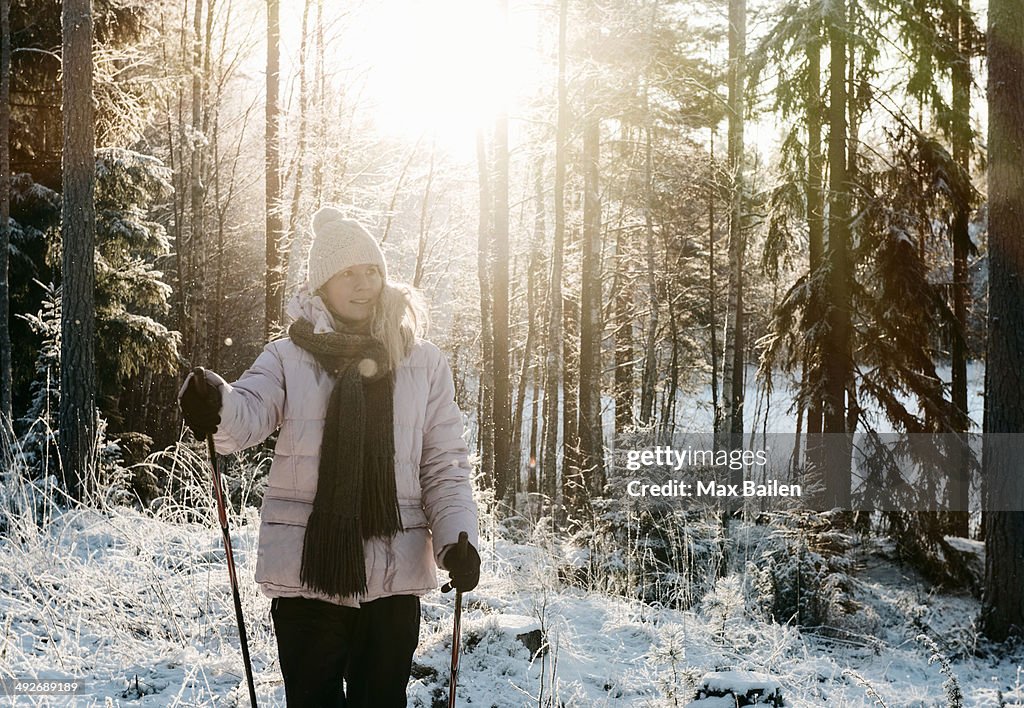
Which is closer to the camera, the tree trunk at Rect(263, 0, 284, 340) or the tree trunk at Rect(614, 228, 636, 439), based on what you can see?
the tree trunk at Rect(263, 0, 284, 340)

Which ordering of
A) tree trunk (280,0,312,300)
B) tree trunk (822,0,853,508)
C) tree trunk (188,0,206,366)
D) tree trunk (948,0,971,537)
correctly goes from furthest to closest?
tree trunk (280,0,312,300)
tree trunk (188,0,206,366)
tree trunk (822,0,853,508)
tree trunk (948,0,971,537)

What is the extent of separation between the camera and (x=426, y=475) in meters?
2.62

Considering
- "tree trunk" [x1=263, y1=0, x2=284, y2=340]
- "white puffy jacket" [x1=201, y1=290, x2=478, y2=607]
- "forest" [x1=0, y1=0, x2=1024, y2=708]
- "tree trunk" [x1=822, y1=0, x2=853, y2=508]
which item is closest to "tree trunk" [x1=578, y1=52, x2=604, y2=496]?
"forest" [x1=0, y1=0, x2=1024, y2=708]

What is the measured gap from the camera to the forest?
4.90 meters

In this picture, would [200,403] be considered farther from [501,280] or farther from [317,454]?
[501,280]

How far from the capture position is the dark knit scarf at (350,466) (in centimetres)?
230

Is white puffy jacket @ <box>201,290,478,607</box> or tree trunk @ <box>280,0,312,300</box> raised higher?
tree trunk @ <box>280,0,312,300</box>

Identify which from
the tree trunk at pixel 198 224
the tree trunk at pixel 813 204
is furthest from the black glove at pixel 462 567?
the tree trunk at pixel 198 224

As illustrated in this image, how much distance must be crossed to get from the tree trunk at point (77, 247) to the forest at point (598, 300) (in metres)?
0.04

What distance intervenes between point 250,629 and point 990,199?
8922 mm

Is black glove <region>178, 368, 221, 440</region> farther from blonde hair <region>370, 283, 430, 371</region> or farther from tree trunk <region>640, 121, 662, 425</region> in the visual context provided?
tree trunk <region>640, 121, 662, 425</region>

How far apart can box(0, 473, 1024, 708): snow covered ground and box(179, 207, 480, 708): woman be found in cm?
128

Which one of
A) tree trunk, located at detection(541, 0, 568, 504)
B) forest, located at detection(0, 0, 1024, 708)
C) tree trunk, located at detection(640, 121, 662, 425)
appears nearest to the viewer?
forest, located at detection(0, 0, 1024, 708)

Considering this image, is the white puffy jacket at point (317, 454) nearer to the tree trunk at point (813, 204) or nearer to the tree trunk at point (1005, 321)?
the tree trunk at point (1005, 321)
